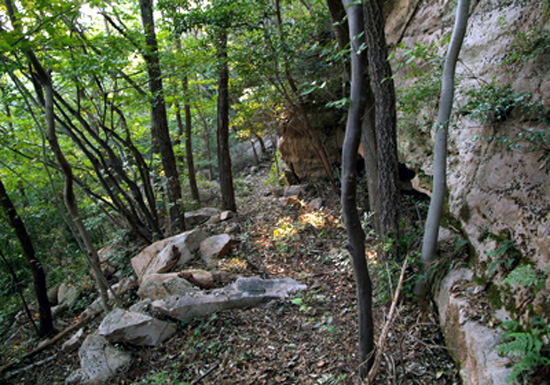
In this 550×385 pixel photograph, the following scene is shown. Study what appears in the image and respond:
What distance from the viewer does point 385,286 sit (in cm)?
407

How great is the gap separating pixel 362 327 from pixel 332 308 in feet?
6.13

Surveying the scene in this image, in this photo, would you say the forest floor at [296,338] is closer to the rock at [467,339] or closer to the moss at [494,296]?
the rock at [467,339]

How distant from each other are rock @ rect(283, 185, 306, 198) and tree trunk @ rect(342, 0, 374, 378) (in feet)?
20.0

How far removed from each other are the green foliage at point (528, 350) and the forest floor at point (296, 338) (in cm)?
56

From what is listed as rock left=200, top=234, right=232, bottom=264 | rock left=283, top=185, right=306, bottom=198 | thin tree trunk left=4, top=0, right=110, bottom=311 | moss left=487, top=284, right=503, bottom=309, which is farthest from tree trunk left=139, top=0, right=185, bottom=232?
moss left=487, top=284, right=503, bottom=309

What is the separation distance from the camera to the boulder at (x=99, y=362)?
4426 mm

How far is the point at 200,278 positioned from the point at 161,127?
3.78 m

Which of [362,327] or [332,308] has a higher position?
[362,327]

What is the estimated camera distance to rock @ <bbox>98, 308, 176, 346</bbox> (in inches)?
180

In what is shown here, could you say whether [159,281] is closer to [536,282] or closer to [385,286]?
[385,286]

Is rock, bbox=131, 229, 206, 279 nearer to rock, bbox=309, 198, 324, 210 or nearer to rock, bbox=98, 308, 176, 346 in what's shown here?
rock, bbox=98, 308, 176, 346

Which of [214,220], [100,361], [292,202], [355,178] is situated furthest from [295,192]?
[355,178]

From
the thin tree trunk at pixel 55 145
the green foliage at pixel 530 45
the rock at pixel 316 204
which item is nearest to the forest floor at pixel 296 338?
the rock at pixel 316 204

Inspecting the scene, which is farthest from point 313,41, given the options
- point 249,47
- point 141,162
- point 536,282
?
point 536,282
